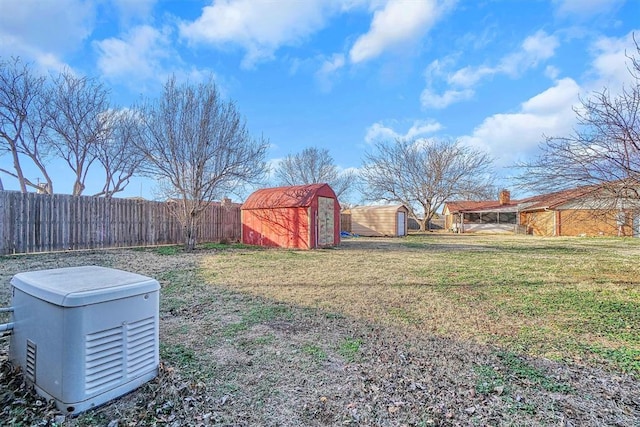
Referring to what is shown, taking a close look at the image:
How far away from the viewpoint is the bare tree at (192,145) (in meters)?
9.99

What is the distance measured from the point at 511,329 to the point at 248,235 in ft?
37.3

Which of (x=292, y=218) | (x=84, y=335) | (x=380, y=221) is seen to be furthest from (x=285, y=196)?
(x=380, y=221)

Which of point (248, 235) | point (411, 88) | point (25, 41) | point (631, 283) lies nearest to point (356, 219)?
point (248, 235)

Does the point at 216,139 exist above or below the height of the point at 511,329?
above

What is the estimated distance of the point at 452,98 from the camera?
12320 mm

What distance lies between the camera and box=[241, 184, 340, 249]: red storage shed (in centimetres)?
1167

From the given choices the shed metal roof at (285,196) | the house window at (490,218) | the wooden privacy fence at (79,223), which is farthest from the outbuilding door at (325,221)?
the house window at (490,218)

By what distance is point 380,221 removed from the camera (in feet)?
71.5

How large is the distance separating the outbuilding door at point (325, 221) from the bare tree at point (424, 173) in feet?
48.1

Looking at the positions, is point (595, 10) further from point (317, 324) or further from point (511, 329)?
point (317, 324)

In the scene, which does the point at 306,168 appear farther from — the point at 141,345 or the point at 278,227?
the point at 141,345

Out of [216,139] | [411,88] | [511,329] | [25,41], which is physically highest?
[25,41]

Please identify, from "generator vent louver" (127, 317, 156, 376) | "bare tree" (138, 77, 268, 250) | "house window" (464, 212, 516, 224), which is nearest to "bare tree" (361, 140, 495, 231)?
"house window" (464, 212, 516, 224)

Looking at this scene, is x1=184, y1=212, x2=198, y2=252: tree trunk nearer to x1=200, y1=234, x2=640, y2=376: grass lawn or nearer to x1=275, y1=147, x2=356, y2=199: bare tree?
x1=200, y1=234, x2=640, y2=376: grass lawn
